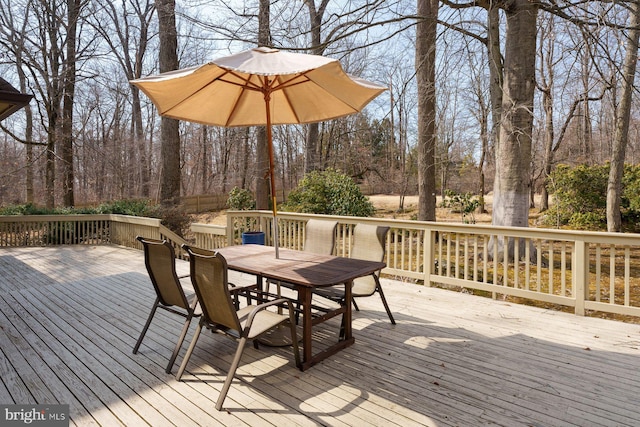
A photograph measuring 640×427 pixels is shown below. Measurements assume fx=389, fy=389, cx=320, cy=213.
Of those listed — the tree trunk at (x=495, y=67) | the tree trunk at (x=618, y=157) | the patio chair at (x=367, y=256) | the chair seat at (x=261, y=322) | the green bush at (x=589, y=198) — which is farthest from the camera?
the green bush at (x=589, y=198)

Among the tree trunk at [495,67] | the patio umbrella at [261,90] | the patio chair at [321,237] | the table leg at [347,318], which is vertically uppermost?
the tree trunk at [495,67]

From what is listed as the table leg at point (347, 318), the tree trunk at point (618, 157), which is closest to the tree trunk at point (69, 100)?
the table leg at point (347, 318)

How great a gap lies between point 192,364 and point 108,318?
1606mm

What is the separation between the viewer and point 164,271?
3014 mm

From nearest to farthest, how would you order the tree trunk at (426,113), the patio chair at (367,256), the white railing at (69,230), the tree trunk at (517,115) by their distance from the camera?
the patio chair at (367,256) < the tree trunk at (517,115) < the tree trunk at (426,113) < the white railing at (69,230)

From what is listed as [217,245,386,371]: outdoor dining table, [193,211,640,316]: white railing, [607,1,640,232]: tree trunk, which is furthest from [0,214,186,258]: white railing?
[607,1,640,232]: tree trunk

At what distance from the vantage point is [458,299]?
463 centimetres

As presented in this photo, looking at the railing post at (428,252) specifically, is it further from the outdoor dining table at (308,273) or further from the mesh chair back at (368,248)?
the outdoor dining table at (308,273)

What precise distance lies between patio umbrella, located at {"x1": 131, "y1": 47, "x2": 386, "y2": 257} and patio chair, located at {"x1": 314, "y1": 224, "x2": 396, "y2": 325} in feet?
2.42

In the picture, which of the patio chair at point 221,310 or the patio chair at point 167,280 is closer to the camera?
the patio chair at point 221,310

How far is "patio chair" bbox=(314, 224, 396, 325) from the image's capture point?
3609 millimetres

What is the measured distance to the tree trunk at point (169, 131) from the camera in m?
9.29

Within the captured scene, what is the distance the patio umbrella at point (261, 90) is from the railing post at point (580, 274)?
2.55m
